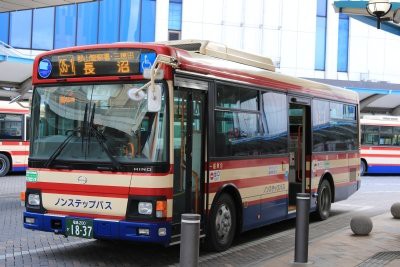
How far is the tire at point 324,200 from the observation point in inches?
480

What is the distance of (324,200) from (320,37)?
93.7ft

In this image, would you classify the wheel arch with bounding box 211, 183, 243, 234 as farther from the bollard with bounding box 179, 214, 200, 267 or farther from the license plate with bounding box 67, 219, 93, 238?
the bollard with bounding box 179, 214, 200, 267

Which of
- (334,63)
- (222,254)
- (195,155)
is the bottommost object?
(222,254)

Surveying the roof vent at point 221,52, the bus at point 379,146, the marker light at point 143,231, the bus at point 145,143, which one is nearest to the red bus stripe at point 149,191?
the bus at point 145,143

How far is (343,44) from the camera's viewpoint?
40062 mm

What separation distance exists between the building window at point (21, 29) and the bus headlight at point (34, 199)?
26.2 m

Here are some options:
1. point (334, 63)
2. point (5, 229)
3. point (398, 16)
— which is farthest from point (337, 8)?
point (334, 63)

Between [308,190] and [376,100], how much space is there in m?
26.8

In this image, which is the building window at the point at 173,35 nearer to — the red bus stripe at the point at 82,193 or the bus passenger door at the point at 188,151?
the bus passenger door at the point at 188,151

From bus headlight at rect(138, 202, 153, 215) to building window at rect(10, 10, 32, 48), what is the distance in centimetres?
2746

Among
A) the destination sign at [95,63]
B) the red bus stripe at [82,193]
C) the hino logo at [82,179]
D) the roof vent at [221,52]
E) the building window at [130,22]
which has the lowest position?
the red bus stripe at [82,193]

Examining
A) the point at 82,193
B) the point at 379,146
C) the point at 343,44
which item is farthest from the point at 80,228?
the point at 343,44

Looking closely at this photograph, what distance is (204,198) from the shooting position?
8.02 metres

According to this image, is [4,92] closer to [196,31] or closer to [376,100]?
[196,31]
